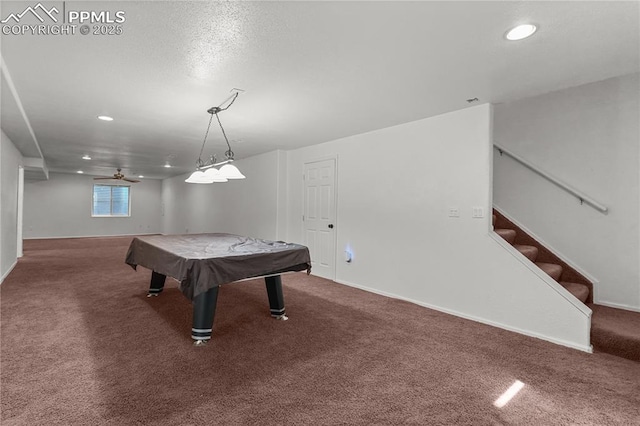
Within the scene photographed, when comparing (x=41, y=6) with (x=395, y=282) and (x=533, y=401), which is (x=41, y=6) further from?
(x=395, y=282)

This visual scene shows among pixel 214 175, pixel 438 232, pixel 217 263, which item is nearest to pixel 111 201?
pixel 214 175

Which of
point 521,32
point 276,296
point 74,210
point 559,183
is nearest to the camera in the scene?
point 521,32

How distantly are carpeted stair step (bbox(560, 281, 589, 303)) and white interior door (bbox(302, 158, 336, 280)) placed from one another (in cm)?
312

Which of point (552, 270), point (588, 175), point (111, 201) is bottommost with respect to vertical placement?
point (552, 270)

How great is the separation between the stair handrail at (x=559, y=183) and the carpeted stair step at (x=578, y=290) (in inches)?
33.9

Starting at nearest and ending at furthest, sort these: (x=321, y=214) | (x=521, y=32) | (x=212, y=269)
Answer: (x=521, y=32), (x=212, y=269), (x=321, y=214)

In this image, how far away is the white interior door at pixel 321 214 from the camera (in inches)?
206

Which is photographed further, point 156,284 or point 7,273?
point 7,273

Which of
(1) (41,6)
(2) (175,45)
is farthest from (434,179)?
(1) (41,6)

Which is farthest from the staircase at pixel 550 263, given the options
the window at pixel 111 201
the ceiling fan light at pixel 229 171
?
the window at pixel 111 201

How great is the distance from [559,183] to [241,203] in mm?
5983

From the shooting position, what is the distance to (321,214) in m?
5.43

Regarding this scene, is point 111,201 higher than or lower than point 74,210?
higher

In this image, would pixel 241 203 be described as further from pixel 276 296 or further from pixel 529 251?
pixel 529 251
